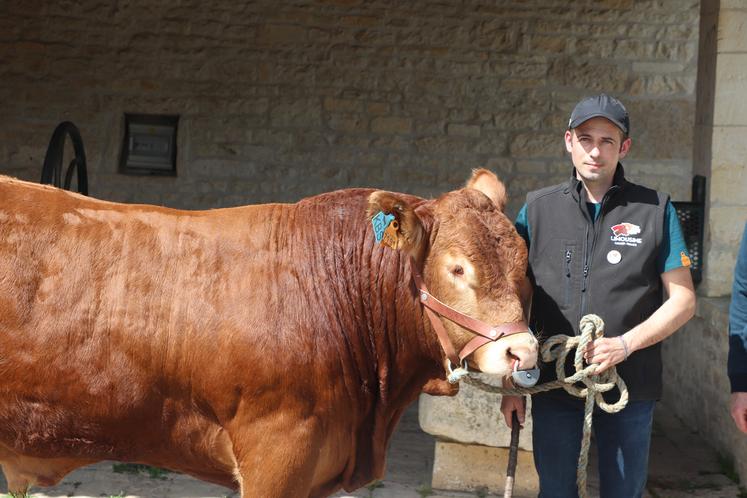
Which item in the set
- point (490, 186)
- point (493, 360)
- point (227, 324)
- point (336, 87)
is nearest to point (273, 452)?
point (227, 324)

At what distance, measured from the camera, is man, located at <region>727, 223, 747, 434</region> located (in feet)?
10.4

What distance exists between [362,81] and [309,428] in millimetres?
5952

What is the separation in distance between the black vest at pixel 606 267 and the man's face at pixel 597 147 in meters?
0.08

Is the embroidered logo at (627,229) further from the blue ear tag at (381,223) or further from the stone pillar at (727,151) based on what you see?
the stone pillar at (727,151)

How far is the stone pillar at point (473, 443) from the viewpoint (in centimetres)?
510

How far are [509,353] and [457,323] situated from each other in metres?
0.18

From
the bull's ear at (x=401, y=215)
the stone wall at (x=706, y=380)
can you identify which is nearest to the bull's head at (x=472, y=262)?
the bull's ear at (x=401, y=215)

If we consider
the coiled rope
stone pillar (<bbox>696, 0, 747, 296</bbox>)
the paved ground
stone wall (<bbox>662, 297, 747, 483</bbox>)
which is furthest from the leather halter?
stone pillar (<bbox>696, 0, 747, 296</bbox>)

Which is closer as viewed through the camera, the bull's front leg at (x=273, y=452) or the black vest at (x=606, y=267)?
the bull's front leg at (x=273, y=452)

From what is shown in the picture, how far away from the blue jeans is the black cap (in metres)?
0.87

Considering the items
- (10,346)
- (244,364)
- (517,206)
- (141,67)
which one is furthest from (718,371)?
(141,67)

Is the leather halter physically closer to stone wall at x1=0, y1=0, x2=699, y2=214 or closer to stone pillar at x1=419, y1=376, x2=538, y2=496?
stone pillar at x1=419, y1=376, x2=538, y2=496

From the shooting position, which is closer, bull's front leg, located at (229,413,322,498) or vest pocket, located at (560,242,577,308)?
bull's front leg, located at (229,413,322,498)

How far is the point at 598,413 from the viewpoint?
3.13 m
